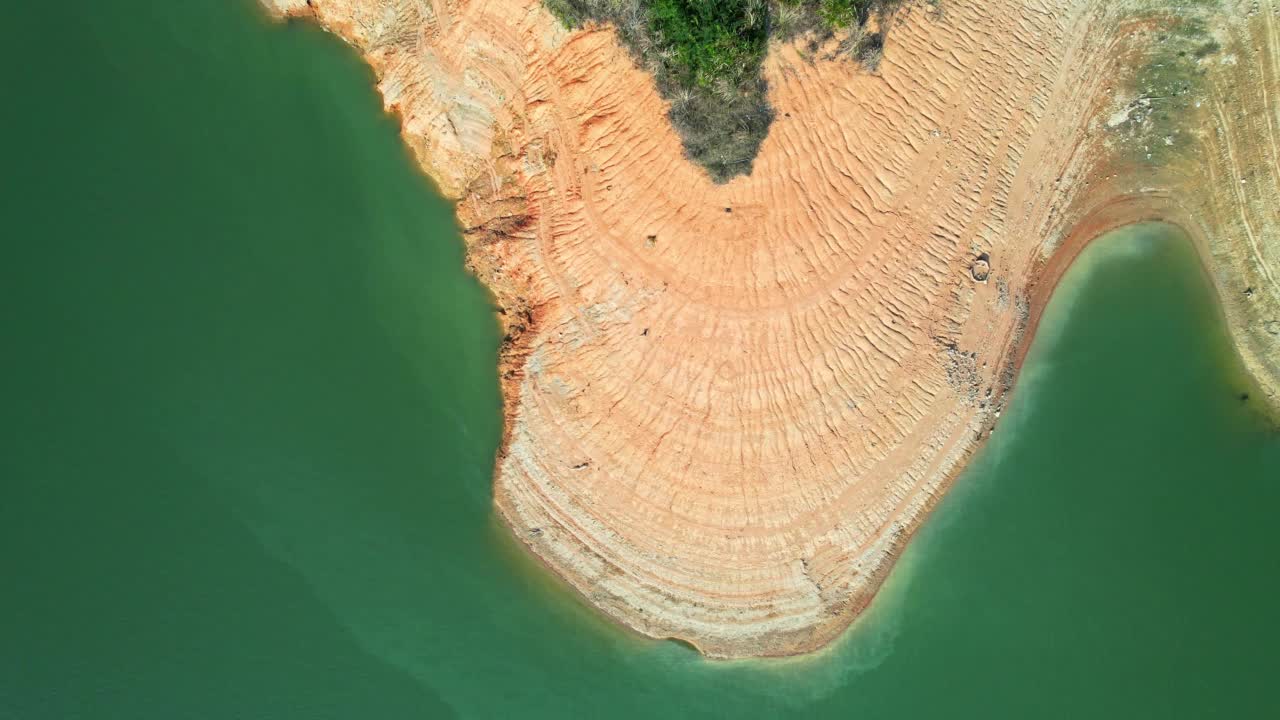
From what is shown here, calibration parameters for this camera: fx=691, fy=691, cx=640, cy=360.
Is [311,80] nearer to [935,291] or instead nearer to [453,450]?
[453,450]

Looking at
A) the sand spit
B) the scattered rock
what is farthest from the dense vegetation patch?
the scattered rock

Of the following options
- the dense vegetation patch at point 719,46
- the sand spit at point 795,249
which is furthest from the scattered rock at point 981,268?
the dense vegetation patch at point 719,46

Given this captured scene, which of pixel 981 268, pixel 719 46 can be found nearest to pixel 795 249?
pixel 719 46

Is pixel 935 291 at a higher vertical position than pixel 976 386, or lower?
higher

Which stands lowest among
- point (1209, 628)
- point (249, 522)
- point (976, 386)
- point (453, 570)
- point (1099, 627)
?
point (249, 522)

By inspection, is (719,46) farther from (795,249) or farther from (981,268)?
(981,268)

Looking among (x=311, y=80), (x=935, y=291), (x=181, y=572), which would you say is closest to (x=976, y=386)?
(x=935, y=291)

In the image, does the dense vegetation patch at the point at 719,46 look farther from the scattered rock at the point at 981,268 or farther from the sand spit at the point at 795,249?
the scattered rock at the point at 981,268
